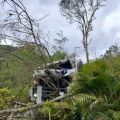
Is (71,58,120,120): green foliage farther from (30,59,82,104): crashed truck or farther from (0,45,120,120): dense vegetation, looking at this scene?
(30,59,82,104): crashed truck

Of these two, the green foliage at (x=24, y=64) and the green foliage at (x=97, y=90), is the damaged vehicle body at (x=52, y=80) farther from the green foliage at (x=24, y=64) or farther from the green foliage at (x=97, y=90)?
the green foliage at (x=97, y=90)

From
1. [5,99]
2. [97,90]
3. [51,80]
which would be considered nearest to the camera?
[97,90]

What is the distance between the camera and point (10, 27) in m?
13.1

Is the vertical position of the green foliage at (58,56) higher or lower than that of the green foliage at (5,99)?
higher

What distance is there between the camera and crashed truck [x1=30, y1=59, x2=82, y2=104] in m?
14.1

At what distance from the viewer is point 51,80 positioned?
565 inches

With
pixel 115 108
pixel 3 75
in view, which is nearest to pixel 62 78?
pixel 115 108

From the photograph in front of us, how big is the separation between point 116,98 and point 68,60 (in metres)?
4.03

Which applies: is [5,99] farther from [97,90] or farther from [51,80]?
[97,90]

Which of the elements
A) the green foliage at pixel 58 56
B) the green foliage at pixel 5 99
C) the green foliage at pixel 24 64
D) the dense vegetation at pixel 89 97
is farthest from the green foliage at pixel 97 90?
the green foliage at pixel 58 56

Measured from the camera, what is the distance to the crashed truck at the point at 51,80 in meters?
14.1

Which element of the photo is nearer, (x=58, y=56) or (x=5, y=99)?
(x=5, y=99)

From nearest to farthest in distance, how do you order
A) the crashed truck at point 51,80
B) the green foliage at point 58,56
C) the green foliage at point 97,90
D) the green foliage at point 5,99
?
the green foliage at point 97,90 → the green foliage at point 5,99 → the crashed truck at point 51,80 → the green foliage at point 58,56

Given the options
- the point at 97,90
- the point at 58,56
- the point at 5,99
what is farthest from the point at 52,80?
the point at 58,56
